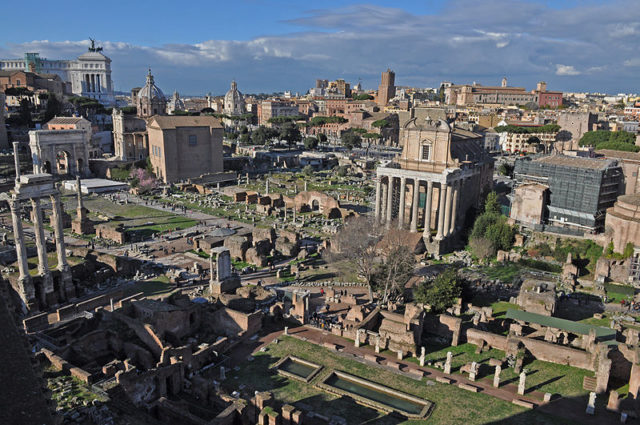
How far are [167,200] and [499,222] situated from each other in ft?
120

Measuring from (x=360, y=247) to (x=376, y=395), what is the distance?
11.9 meters

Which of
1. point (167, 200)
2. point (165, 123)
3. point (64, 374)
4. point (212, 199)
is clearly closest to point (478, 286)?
point (64, 374)

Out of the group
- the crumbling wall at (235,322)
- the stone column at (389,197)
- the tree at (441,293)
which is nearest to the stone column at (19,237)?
the crumbling wall at (235,322)

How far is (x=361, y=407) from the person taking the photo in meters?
18.5

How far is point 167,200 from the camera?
56.5 metres

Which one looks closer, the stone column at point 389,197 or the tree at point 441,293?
the tree at point 441,293

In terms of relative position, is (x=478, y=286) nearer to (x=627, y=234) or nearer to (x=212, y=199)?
(x=627, y=234)

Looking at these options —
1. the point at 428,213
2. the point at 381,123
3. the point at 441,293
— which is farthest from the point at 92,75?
the point at 441,293

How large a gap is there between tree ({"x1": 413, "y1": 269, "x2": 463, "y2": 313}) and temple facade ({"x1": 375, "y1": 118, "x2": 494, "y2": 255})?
10787mm

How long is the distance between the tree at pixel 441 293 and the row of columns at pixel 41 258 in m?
20.2

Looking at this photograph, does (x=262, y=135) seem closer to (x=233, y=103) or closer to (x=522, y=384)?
(x=233, y=103)

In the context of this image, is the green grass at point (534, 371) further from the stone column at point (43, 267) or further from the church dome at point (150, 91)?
the church dome at point (150, 91)

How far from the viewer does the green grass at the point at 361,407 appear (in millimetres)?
17844

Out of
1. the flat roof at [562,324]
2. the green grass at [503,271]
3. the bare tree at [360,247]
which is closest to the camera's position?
the flat roof at [562,324]
